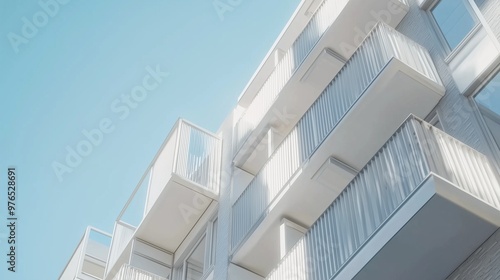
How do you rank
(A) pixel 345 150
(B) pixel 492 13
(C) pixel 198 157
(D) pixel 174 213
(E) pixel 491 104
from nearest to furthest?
(E) pixel 491 104 → (B) pixel 492 13 → (A) pixel 345 150 → (D) pixel 174 213 → (C) pixel 198 157

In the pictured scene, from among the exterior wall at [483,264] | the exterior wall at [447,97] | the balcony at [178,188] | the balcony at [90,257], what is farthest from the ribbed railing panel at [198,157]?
the exterior wall at [483,264]

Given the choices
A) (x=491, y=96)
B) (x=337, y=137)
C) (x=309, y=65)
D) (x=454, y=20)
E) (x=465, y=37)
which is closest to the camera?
(x=491, y=96)

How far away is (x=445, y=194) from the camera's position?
342 inches

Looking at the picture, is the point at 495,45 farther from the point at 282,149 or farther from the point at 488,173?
the point at 282,149

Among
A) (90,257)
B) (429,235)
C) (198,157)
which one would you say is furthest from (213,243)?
(429,235)

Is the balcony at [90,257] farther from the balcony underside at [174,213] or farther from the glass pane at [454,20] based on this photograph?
the glass pane at [454,20]

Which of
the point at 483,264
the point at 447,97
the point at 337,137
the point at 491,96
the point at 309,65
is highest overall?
the point at 309,65

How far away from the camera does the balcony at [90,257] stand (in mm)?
20984

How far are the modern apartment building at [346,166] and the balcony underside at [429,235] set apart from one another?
2cm

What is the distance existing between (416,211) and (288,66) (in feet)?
27.4

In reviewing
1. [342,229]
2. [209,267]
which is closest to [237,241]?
[209,267]

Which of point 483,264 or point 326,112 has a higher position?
point 326,112

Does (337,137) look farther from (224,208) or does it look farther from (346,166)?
(224,208)

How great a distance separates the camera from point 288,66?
1667 cm
